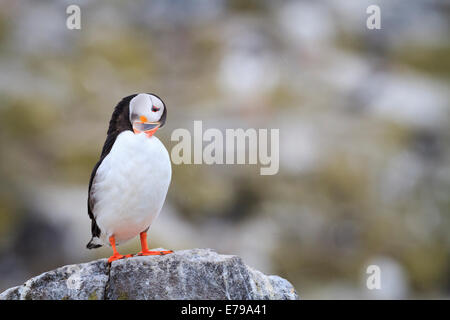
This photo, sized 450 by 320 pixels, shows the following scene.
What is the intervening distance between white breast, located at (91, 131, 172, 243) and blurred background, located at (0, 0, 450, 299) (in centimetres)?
758

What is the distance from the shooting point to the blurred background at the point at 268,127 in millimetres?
14773

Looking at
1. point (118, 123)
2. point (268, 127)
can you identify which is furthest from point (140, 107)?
point (268, 127)

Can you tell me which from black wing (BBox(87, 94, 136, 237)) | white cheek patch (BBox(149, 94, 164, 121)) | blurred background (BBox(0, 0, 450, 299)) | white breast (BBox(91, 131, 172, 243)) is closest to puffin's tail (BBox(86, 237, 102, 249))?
white breast (BBox(91, 131, 172, 243))

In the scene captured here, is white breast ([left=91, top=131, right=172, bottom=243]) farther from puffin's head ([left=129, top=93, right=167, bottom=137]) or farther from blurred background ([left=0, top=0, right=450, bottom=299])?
blurred background ([left=0, top=0, right=450, bottom=299])

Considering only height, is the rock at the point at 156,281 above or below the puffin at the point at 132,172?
below

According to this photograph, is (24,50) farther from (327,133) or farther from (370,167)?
(370,167)

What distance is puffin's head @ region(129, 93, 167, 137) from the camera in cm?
513

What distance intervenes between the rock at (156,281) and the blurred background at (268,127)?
7.80 m

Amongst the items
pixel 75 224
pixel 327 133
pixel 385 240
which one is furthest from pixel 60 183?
pixel 385 240

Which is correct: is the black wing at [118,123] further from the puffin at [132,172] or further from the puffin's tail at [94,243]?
the puffin's tail at [94,243]

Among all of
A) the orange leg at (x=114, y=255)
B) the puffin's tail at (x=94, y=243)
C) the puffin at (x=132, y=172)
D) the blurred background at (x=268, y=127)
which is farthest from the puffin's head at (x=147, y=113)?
the blurred background at (x=268, y=127)

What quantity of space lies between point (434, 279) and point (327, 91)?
632 cm

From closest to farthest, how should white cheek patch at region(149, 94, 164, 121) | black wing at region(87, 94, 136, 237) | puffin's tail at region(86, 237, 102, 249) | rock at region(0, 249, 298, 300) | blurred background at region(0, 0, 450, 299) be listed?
rock at region(0, 249, 298, 300) → white cheek patch at region(149, 94, 164, 121) → black wing at region(87, 94, 136, 237) → puffin's tail at region(86, 237, 102, 249) → blurred background at region(0, 0, 450, 299)
